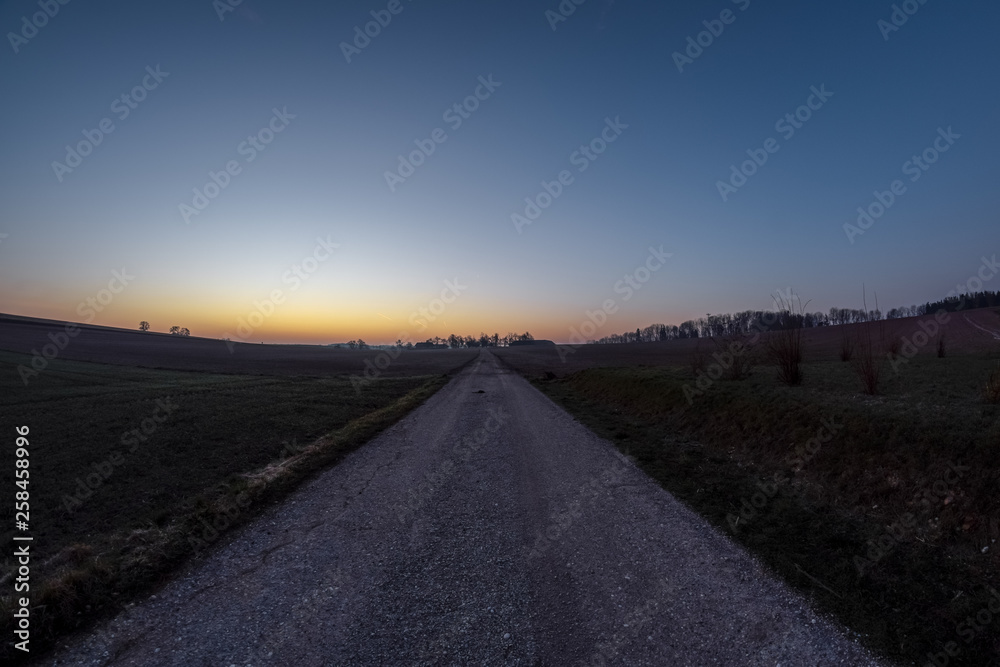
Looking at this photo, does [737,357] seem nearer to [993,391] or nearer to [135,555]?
[993,391]

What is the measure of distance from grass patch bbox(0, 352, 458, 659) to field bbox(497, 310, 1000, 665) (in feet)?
25.9

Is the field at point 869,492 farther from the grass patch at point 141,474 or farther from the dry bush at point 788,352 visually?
the grass patch at point 141,474

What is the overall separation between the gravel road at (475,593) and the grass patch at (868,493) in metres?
0.77

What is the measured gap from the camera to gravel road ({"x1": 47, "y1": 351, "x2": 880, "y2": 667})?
12.6 ft

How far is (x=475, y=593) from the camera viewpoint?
4742mm

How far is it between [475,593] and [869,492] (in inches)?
264

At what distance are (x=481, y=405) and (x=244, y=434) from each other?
10161mm

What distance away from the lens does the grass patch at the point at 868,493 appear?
4465 mm
